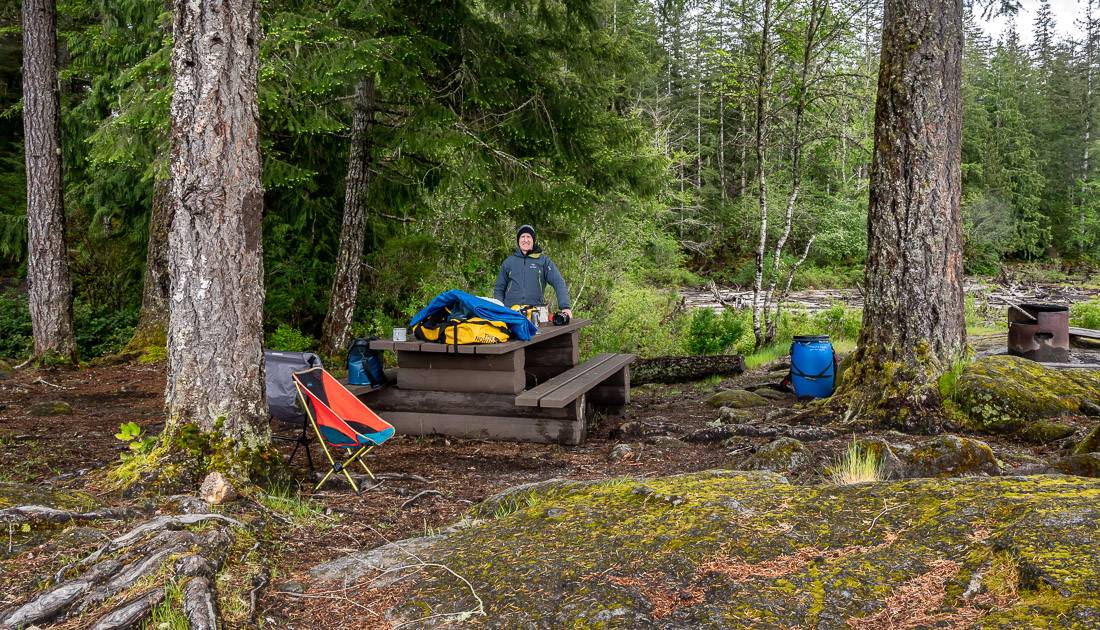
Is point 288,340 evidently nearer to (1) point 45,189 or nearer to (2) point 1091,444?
(1) point 45,189

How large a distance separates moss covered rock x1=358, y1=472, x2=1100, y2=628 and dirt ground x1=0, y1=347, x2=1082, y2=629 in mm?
489

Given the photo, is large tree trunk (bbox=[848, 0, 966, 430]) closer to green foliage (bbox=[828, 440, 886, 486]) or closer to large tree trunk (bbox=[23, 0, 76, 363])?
green foliage (bbox=[828, 440, 886, 486])

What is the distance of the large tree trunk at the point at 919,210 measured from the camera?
6293 millimetres

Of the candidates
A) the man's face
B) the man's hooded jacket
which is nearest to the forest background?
the man's face

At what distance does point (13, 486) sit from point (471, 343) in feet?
11.3

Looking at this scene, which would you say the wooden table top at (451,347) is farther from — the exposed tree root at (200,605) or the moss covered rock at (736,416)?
the exposed tree root at (200,605)

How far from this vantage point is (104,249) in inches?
539

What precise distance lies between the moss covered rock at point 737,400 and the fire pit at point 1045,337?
3919 millimetres

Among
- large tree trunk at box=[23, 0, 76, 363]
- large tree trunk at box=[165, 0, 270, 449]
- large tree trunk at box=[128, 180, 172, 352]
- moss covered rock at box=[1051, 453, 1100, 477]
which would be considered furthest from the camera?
large tree trunk at box=[128, 180, 172, 352]

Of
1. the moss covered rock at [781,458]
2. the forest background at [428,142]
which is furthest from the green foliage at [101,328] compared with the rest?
the moss covered rock at [781,458]

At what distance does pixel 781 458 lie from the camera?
4.90 meters

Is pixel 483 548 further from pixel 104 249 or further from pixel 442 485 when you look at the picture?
pixel 104 249

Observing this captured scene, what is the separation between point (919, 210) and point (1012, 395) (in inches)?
66.9

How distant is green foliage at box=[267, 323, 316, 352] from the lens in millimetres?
11234
